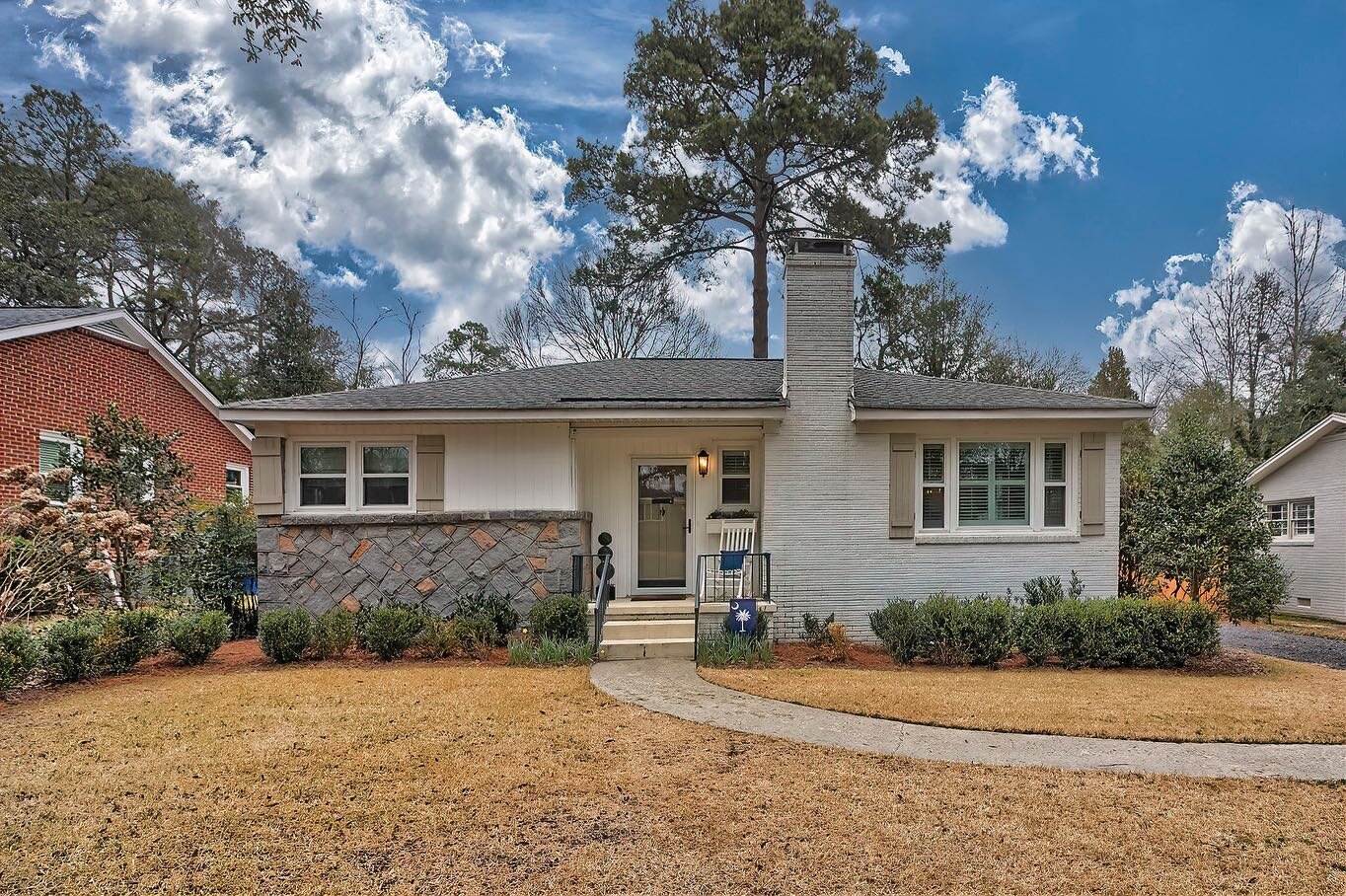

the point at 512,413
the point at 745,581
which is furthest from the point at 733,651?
the point at 512,413

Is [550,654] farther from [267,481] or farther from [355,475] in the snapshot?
[267,481]

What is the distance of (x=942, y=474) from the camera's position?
9.23m

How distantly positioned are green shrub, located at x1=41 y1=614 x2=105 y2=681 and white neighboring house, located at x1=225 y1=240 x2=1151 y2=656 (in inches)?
81.8

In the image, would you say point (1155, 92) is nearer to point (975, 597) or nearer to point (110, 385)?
point (975, 597)

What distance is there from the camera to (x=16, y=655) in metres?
6.15

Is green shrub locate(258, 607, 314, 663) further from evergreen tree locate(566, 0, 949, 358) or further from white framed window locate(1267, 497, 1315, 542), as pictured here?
white framed window locate(1267, 497, 1315, 542)

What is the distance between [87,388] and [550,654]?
1090 centimetres

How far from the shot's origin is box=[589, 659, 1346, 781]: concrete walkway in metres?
4.53

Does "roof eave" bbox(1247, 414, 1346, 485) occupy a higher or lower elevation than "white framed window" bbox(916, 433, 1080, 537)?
higher

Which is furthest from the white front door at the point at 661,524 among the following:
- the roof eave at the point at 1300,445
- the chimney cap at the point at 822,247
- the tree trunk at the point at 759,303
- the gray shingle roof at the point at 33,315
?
the roof eave at the point at 1300,445

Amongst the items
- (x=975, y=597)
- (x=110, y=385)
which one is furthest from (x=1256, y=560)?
(x=110, y=385)

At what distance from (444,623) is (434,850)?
16.3 feet

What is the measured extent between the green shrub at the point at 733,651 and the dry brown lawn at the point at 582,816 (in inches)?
88.5

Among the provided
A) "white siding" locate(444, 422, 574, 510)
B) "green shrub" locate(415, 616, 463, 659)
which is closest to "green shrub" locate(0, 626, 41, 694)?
"green shrub" locate(415, 616, 463, 659)
